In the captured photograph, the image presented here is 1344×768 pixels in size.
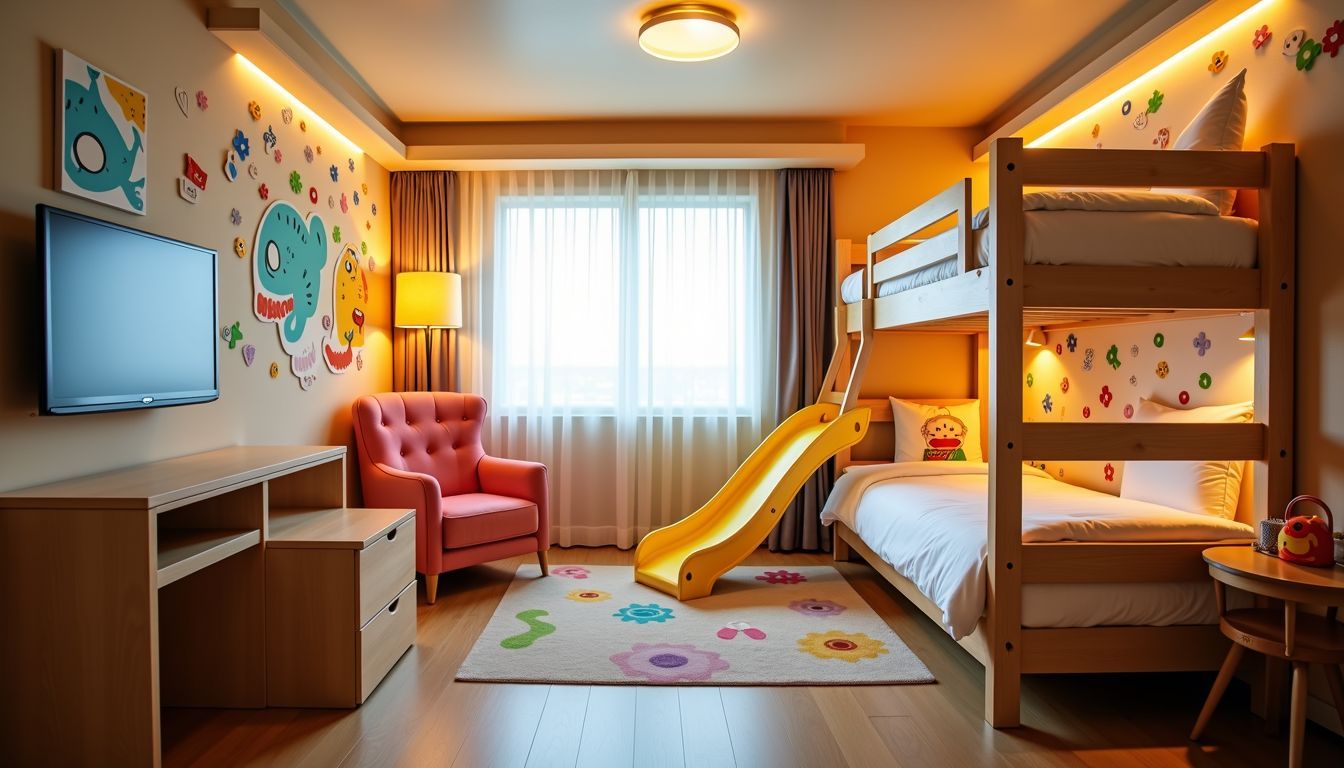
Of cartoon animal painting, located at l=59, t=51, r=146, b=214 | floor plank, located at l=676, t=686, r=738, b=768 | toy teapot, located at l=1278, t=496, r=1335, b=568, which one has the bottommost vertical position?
floor plank, located at l=676, t=686, r=738, b=768

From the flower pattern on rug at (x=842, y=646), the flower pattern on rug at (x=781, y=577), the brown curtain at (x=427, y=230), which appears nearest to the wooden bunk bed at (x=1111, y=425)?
the flower pattern on rug at (x=842, y=646)

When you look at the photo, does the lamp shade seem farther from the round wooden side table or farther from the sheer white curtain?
the round wooden side table

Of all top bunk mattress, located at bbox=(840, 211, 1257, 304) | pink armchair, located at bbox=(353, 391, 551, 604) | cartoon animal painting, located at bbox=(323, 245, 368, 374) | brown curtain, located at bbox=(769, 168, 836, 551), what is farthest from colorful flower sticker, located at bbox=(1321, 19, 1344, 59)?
cartoon animal painting, located at bbox=(323, 245, 368, 374)

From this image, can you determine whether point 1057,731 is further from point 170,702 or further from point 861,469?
point 170,702

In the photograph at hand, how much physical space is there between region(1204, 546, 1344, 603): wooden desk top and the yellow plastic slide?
5.78 feet

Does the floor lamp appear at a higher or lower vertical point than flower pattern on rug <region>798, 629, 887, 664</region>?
higher

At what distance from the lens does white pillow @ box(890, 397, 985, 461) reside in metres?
4.25

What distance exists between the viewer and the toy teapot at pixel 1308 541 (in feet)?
6.76

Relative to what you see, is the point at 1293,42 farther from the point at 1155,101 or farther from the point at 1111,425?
the point at 1111,425

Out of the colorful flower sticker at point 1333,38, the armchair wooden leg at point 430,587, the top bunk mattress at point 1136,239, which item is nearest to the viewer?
the colorful flower sticker at point 1333,38

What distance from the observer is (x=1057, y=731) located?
2.30 m

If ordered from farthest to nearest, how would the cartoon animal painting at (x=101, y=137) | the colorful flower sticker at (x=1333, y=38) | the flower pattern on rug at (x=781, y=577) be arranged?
the flower pattern on rug at (x=781, y=577)
the colorful flower sticker at (x=1333, y=38)
the cartoon animal painting at (x=101, y=137)

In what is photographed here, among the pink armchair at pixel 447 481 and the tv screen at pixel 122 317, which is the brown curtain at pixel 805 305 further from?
the tv screen at pixel 122 317

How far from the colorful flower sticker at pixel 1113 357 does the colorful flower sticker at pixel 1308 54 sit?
1.41 m
